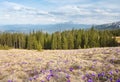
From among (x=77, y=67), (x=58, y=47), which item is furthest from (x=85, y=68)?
(x=58, y=47)

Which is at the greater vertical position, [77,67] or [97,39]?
[77,67]

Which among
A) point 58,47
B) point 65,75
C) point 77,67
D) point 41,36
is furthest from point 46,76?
point 41,36

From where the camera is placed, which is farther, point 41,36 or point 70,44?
point 41,36

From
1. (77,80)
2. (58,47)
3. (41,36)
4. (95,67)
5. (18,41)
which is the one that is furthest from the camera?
(18,41)

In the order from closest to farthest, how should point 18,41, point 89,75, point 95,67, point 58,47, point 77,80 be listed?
point 77,80 → point 89,75 → point 95,67 → point 58,47 → point 18,41

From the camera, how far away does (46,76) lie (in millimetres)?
13055

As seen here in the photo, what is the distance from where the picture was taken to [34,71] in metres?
15.3

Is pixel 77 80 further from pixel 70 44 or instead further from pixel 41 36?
pixel 41 36

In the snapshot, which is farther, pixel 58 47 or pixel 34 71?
pixel 58 47

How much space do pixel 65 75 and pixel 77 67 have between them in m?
2.76

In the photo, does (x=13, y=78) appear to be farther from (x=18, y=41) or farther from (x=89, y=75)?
(x=18, y=41)

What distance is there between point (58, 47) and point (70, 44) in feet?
23.8

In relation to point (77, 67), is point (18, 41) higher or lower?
lower

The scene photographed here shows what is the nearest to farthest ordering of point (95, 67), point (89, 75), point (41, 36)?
point (89, 75) < point (95, 67) < point (41, 36)
